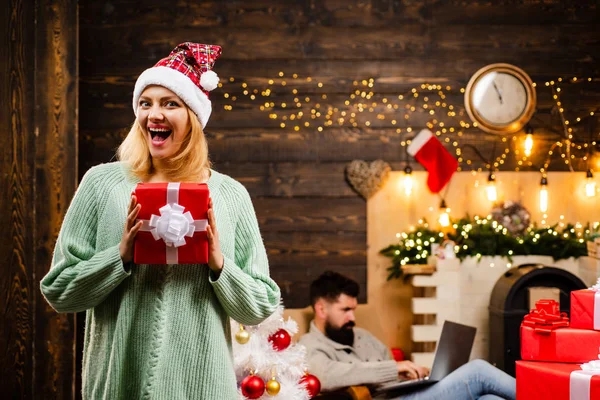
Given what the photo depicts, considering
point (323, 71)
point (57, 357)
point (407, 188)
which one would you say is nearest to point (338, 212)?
point (407, 188)

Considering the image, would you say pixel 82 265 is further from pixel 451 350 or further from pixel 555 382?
pixel 451 350

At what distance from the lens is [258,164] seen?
5094 mm

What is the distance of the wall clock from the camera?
509 cm

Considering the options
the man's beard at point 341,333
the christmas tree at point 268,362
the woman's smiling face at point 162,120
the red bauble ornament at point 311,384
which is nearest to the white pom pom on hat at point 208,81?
the woman's smiling face at point 162,120

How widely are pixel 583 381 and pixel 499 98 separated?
2.99 meters

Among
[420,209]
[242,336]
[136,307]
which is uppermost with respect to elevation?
[420,209]

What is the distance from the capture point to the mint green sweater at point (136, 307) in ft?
5.31

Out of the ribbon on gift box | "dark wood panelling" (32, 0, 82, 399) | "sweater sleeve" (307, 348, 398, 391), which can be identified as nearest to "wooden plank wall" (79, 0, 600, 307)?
"dark wood panelling" (32, 0, 82, 399)

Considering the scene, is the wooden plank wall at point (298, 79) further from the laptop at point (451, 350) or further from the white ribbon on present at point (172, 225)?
the white ribbon on present at point (172, 225)

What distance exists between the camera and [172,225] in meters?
1.59

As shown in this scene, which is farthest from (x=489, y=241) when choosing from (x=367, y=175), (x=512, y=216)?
(x=367, y=175)

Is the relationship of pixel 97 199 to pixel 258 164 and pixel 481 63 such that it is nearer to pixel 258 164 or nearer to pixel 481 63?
pixel 258 164

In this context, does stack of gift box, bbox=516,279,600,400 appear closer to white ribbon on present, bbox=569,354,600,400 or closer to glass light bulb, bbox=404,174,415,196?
white ribbon on present, bbox=569,354,600,400

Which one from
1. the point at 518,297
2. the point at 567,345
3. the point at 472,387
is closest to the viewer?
the point at 567,345
